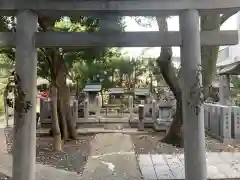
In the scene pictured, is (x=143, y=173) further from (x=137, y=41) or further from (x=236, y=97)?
(x=236, y=97)

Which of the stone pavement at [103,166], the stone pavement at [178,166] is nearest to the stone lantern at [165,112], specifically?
the stone pavement at [103,166]

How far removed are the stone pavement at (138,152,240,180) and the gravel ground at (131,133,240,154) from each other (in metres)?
0.73

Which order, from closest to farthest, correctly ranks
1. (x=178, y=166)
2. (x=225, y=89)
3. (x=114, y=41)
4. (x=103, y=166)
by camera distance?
1. (x=114, y=41)
2. (x=178, y=166)
3. (x=103, y=166)
4. (x=225, y=89)

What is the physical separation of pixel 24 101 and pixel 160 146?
22.6 feet

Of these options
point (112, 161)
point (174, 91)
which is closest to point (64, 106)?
point (174, 91)

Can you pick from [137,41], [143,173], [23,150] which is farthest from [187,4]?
[143,173]

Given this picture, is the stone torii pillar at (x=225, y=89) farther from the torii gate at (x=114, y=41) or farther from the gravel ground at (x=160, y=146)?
the torii gate at (x=114, y=41)

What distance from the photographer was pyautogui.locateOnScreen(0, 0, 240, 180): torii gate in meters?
5.23

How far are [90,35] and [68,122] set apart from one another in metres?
8.50

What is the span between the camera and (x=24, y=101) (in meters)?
5.20

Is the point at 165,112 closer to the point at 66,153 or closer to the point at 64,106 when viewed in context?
the point at 64,106

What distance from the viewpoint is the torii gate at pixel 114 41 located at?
5234mm

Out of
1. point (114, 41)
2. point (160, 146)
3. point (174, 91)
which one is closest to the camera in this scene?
point (114, 41)

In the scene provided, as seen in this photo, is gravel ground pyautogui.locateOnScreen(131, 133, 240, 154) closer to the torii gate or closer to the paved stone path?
the paved stone path
